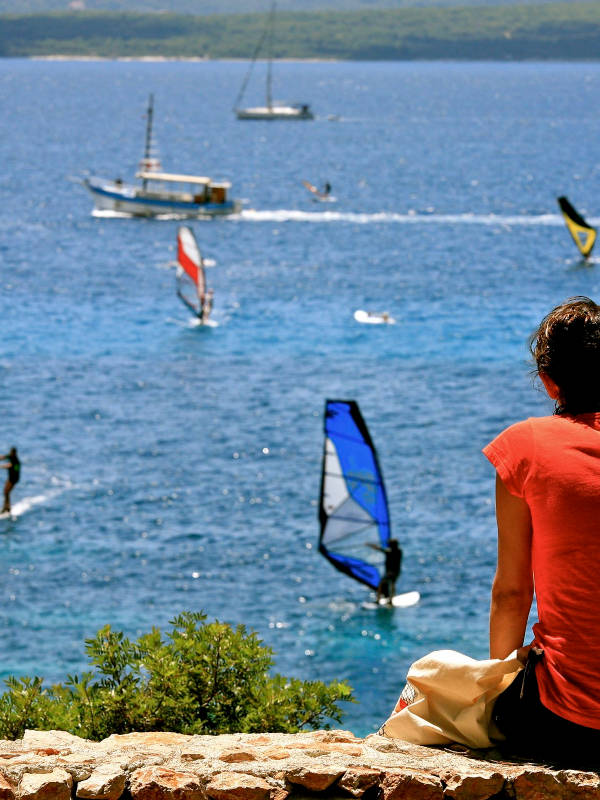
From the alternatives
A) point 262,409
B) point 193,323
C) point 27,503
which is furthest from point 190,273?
point 27,503

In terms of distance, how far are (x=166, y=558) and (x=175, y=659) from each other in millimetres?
23932

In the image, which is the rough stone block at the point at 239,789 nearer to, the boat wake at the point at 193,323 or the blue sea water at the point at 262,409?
the blue sea water at the point at 262,409

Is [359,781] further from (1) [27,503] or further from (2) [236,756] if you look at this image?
(1) [27,503]

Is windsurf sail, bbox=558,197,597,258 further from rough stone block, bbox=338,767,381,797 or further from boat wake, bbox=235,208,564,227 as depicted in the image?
rough stone block, bbox=338,767,381,797

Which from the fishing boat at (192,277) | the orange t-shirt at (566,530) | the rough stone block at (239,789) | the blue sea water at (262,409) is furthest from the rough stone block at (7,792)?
the fishing boat at (192,277)

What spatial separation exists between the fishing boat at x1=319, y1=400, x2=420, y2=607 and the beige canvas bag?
1008 inches

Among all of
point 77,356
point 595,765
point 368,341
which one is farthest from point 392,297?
point 595,765

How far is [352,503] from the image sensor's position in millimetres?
32531

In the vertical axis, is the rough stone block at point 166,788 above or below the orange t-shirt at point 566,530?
below

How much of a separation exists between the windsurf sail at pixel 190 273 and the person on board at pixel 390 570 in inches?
1189

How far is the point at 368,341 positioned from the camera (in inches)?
2297

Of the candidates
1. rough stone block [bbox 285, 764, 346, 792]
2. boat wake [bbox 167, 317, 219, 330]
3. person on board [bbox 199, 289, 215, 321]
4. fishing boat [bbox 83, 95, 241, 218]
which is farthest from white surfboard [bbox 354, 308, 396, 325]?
rough stone block [bbox 285, 764, 346, 792]

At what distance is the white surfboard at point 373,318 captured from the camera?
62.3 metres

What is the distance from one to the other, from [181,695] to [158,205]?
90417 mm
